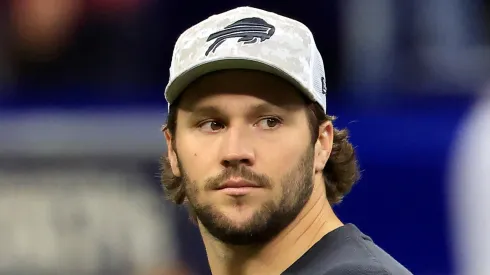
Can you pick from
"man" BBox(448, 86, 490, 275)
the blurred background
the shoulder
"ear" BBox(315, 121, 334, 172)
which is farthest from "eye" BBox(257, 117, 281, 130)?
"man" BBox(448, 86, 490, 275)

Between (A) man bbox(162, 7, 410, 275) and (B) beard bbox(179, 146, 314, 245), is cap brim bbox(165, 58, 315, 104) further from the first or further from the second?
(B) beard bbox(179, 146, 314, 245)

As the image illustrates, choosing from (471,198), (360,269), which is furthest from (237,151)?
(471,198)

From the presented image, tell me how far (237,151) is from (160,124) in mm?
1706

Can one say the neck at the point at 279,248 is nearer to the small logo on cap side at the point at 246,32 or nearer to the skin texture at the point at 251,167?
the skin texture at the point at 251,167

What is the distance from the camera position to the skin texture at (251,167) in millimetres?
Result: 1373

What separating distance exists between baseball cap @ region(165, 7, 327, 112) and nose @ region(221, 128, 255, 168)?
0.11 m

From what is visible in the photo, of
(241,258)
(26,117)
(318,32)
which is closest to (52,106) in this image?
(26,117)

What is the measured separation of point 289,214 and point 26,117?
1.91m

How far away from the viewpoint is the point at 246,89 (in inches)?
55.7

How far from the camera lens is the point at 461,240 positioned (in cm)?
289

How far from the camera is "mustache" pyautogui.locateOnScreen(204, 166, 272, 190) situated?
1363 millimetres

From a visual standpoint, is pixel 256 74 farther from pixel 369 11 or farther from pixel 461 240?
pixel 369 11

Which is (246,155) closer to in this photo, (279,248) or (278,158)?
(278,158)

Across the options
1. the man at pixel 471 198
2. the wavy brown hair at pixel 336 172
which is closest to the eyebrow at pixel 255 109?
the wavy brown hair at pixel 336 172
